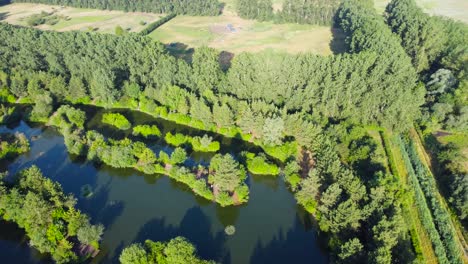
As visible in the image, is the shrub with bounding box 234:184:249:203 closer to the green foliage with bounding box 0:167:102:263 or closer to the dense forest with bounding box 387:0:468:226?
the green foliage with bounding box 0:167:102:263

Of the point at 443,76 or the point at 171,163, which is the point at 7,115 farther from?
the point at 443,76

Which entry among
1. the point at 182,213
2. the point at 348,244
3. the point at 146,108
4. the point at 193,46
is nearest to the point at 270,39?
the point at 193,46

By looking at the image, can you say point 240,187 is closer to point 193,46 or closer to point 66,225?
point 66,225

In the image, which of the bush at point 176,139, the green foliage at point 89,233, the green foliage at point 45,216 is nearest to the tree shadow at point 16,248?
the green foliage at point 45,216

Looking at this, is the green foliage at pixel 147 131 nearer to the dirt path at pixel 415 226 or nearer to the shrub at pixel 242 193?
the shrub at pixel 242 193

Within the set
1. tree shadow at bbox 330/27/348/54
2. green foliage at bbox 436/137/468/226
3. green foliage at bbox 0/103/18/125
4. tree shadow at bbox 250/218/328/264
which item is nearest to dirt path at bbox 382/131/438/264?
green foliage at bbox 436/137/468/226
